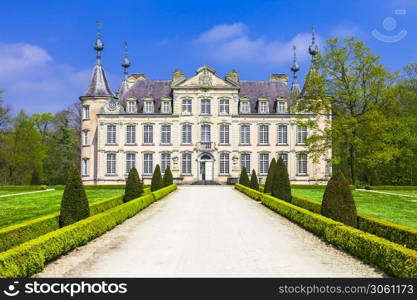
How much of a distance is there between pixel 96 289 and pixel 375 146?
26982mm

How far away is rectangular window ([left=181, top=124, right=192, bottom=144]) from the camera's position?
42.1 meters

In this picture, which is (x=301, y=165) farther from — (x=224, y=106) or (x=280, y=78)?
(x=280, y=78)

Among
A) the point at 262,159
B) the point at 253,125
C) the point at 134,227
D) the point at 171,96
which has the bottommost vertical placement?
the point at 134,227

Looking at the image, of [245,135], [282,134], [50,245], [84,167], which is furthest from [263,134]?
[50,245]

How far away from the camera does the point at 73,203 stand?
11617 millimetres

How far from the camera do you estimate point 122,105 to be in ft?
143

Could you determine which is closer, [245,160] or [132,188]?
[132,188]

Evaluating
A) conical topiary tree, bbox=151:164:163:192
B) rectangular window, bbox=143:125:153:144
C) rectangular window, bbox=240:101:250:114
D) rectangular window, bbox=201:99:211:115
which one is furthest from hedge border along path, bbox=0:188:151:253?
rectangular window, bbox=240:101:250:114

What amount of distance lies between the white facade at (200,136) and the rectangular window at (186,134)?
10 cm

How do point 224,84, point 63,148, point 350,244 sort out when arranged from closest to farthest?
point 350,244 < point 224,84 < point 63,148

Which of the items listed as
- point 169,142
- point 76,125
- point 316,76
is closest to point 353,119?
point 316,76

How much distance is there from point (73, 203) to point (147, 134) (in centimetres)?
3083

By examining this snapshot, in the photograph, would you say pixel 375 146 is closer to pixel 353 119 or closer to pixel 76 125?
pixel 353 119

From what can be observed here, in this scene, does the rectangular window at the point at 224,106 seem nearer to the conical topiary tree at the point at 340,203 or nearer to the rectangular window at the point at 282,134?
the rectangular window at the point at 282,134
